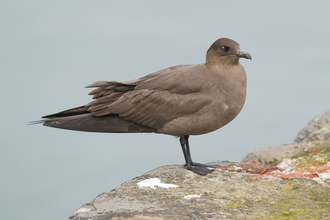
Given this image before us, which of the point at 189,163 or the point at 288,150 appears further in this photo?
the point at 288,150

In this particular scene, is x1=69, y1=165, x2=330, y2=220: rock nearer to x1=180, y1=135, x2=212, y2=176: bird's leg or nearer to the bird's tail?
x1=180, y1=135, x2=212, y2=176: bird's leg

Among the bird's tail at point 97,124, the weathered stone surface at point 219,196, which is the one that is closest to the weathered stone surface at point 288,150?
the weathered stone surface at point 219,196

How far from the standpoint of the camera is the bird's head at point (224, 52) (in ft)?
19.4

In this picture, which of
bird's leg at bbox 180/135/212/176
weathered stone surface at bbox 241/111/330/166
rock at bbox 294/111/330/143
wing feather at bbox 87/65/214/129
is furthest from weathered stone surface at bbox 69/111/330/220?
rock at bbox 294/111/330/143

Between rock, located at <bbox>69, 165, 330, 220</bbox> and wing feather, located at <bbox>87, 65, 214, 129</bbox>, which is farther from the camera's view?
wing feather, located at <bbox>87, 65, 214, 129</bbox>

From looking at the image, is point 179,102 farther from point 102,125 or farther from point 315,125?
point 315,125

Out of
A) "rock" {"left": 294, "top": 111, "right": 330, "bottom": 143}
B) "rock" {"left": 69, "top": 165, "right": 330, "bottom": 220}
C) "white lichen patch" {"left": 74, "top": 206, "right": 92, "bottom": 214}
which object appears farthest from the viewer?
"rock" {"left": 294, "top": 111, "right": 330, "bottom": 143}

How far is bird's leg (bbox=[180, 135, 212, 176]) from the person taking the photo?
596cm

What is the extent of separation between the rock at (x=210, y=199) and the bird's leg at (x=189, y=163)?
13cm

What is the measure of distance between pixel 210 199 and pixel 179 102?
1504mm

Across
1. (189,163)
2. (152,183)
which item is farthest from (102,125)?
(189,163)

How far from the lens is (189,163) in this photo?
617cm

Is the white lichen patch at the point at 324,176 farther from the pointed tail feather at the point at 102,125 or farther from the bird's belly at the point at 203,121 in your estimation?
the pointed tail feather at the point at 102,125

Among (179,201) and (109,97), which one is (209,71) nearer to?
(109,97)
